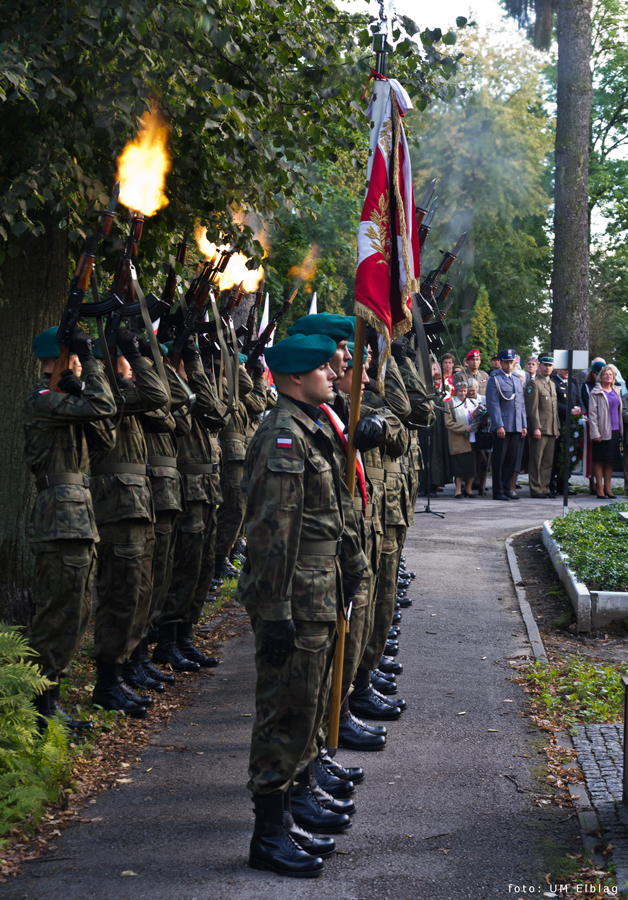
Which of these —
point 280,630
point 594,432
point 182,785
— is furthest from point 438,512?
Result: point 280,630

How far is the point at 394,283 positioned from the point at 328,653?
2.27 meters

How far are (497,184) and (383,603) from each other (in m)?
36.1

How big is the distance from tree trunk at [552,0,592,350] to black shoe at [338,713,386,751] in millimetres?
13583

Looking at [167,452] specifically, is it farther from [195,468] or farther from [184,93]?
[184,93]

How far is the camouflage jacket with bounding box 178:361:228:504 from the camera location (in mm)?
7766

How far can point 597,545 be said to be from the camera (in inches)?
407

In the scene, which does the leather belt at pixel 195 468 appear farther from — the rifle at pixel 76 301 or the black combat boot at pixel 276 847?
the black combat boot at pixel 276 847

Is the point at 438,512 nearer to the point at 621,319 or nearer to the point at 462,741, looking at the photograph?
the point at 462,741

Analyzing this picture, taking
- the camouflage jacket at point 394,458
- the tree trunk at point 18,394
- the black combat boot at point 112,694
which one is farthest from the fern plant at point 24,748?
the camouflage jacket at point 394,458

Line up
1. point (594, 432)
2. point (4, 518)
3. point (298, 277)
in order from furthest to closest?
point (298, 277) < point (594, 432) < point (4, 518)

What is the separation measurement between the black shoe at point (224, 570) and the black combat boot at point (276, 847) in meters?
6.33

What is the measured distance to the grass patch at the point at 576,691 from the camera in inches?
248

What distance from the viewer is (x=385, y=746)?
5.78 meters

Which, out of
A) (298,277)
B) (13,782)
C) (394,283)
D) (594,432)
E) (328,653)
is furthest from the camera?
(298,277)
